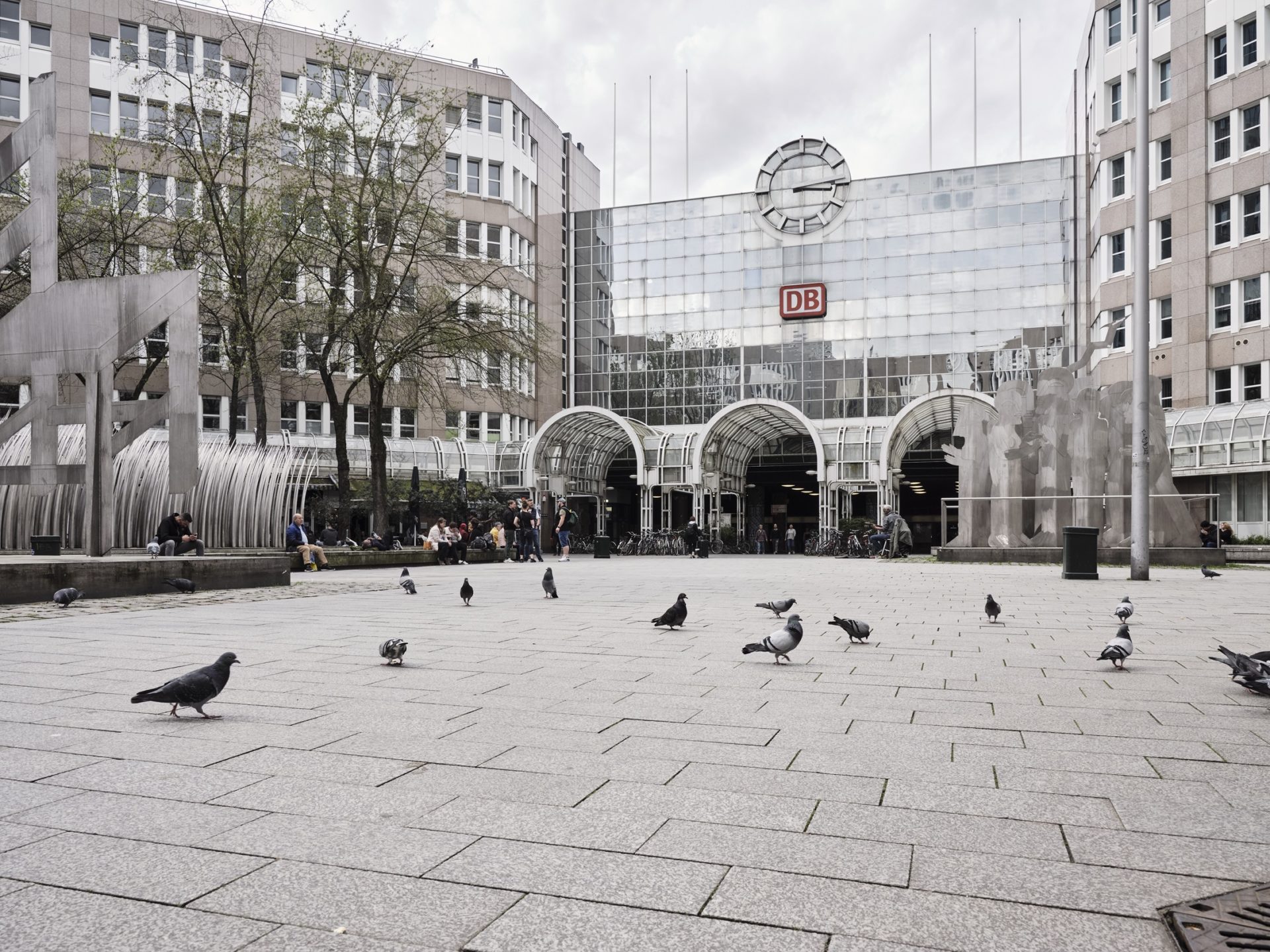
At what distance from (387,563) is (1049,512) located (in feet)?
58.6

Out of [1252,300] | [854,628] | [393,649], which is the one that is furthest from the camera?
[1252,300]

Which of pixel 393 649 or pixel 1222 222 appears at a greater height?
pixel 1222 222

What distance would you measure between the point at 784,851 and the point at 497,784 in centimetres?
145

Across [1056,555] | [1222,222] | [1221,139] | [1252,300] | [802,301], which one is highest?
[1221,139]

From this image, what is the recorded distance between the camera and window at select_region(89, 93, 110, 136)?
46.1 m

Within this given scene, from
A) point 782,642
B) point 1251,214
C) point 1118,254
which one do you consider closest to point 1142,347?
point 782,642

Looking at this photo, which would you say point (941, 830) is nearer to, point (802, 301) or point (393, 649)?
point (393, 649)

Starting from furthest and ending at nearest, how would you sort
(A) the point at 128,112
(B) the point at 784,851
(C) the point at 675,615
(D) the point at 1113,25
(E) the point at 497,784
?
1. (A) the point at 128,112
2. (D) the point at 1113,25
3. (C) the point at 675,615
4. (E) the point at 497,784
5. (B) the point at 784,851

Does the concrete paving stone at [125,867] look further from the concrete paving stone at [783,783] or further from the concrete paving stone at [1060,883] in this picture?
the concrete paving stone at [1060,883]

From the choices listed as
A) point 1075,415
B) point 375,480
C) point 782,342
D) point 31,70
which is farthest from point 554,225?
point 1075,415

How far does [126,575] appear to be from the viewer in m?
15.4

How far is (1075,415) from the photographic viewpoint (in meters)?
26.9

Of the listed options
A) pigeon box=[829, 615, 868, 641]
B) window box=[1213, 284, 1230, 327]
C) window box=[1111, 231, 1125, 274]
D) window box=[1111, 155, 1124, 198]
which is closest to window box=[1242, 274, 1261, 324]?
window box=[1213, 284, 1230, 327]

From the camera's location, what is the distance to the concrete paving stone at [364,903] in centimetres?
297
